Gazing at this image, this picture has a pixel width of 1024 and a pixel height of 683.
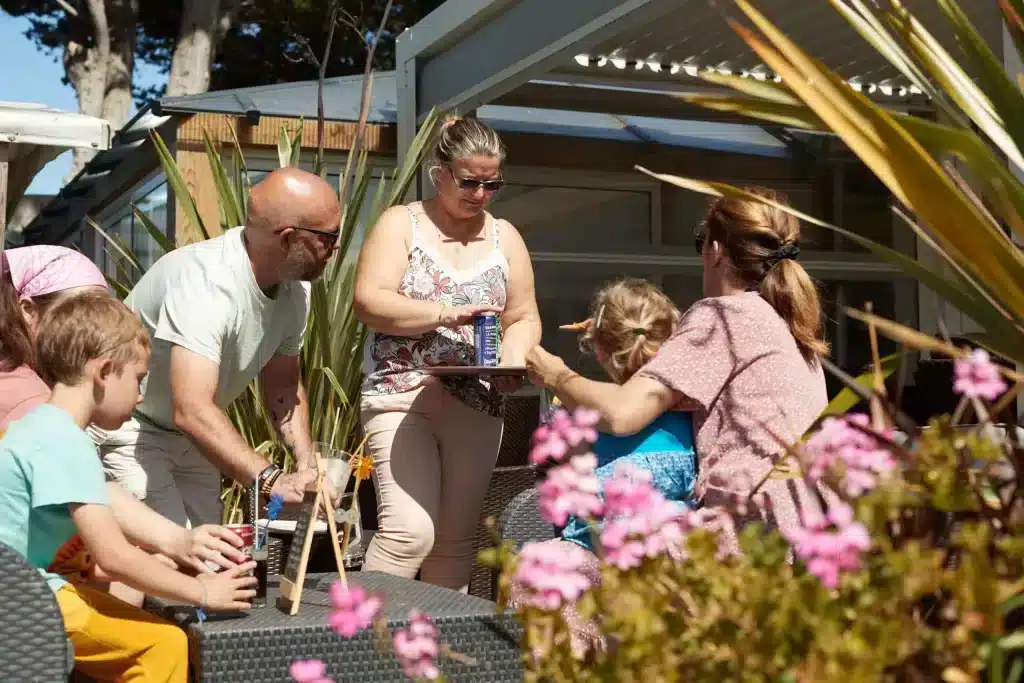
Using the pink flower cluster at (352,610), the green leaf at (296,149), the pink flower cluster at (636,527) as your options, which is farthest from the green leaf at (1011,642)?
the green leaf at (296,149)

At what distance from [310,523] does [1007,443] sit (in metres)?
1.30

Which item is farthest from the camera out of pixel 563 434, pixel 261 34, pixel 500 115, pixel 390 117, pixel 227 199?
pixel 261 34

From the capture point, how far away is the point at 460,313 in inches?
127

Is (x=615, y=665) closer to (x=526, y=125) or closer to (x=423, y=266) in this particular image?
(x=423, y=266)

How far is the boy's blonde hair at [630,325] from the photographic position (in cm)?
282

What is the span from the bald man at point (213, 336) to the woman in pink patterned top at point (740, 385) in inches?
35.1

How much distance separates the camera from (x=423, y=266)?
3.48 metres

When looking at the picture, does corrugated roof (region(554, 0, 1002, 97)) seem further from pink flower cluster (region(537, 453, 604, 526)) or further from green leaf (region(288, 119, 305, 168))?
pink flower cluster (region(537, 453, 604, 526))

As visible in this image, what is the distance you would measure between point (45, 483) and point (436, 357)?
4.82 feet

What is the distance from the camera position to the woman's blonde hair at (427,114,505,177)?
340cm

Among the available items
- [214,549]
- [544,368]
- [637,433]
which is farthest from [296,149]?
[214,549]

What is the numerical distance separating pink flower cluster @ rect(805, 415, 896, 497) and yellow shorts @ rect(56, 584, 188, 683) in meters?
1.30

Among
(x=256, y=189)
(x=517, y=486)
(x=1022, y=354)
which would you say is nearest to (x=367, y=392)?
(x=256, y=189)

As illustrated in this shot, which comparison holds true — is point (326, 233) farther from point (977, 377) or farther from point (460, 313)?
point (977, 377)
